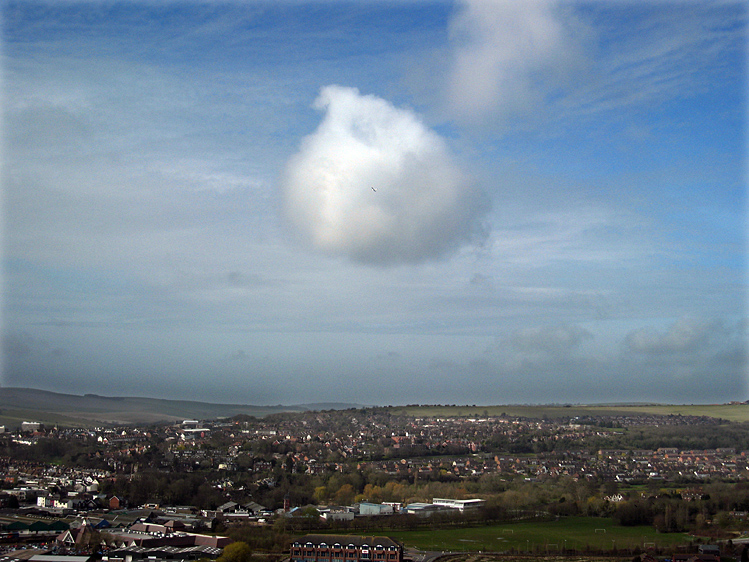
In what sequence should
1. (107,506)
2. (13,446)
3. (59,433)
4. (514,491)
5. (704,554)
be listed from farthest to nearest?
(59,433)
(13,446)
(514,491)
(107,506)
(704,554)

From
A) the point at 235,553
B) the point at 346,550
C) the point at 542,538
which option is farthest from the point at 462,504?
the point at 235,553

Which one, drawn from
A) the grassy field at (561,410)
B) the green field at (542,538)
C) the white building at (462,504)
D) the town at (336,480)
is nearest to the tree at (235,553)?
the town at (336,480)

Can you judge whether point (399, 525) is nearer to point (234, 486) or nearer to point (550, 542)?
point (550, 542)

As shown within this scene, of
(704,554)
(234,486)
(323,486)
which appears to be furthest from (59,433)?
A: (704,554)

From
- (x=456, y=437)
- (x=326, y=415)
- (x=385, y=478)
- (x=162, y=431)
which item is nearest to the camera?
(x=385, y=478)

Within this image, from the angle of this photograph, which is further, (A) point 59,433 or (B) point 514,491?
(A) point 59,433

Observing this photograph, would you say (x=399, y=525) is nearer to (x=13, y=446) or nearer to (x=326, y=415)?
(x=13, y=446)

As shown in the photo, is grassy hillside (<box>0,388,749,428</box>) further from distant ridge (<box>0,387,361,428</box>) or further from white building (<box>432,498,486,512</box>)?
white building (<box>432,498,486,512</box>)
